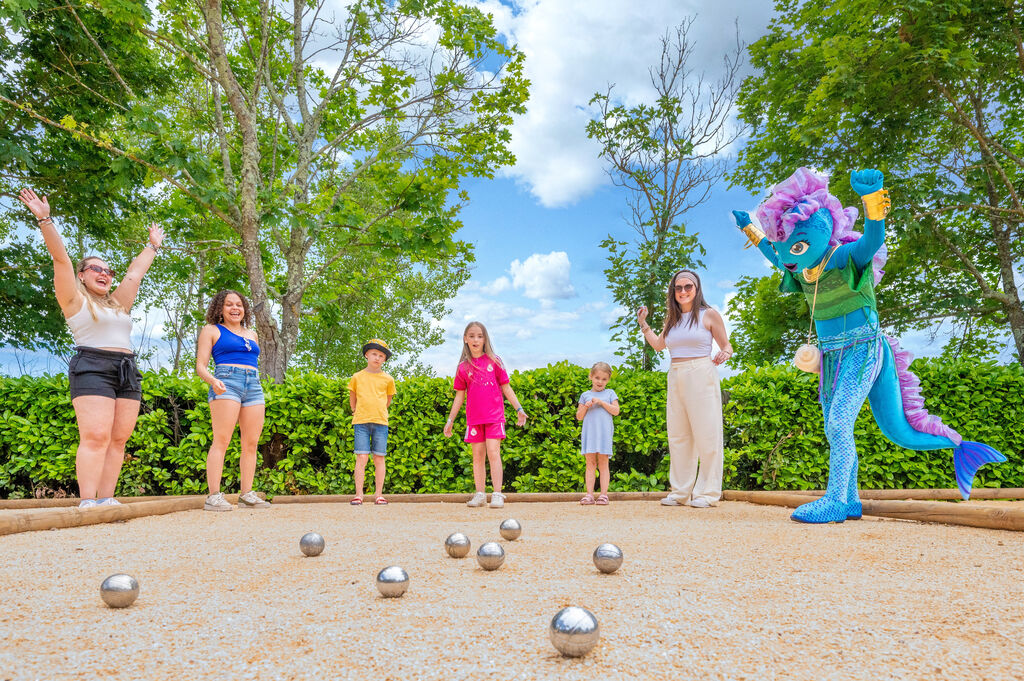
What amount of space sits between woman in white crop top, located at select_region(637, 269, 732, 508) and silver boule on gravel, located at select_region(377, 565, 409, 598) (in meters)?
4.01

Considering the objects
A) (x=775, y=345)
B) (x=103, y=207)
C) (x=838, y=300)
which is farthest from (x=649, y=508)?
(x=103, y=207)

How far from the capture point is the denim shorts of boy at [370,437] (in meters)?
6.66

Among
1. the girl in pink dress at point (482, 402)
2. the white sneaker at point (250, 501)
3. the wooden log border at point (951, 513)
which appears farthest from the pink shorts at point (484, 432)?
the wooden log border at point (951, 513)

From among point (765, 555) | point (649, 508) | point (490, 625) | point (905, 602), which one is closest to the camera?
point (490, 625)

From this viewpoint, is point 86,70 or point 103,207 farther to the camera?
point 103,207

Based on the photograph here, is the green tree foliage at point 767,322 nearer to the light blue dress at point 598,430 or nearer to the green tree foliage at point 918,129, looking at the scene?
the green tree foliage at point 918,129

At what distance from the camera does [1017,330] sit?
11.6m

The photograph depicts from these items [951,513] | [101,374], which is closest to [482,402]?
[101,374]

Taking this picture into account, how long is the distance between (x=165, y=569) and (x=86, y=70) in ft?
42.2

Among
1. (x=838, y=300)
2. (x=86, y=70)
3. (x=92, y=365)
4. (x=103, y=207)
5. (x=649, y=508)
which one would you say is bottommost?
(x=649, y=508)

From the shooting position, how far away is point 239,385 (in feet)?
19.0

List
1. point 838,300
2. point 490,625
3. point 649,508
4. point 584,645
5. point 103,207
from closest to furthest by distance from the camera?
point 584,645 → point 490,625 → point 838,300 → point 649,508 → point 103,207

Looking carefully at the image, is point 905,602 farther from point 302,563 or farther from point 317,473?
point 317,473

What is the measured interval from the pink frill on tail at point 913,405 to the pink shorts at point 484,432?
3.54 meters
